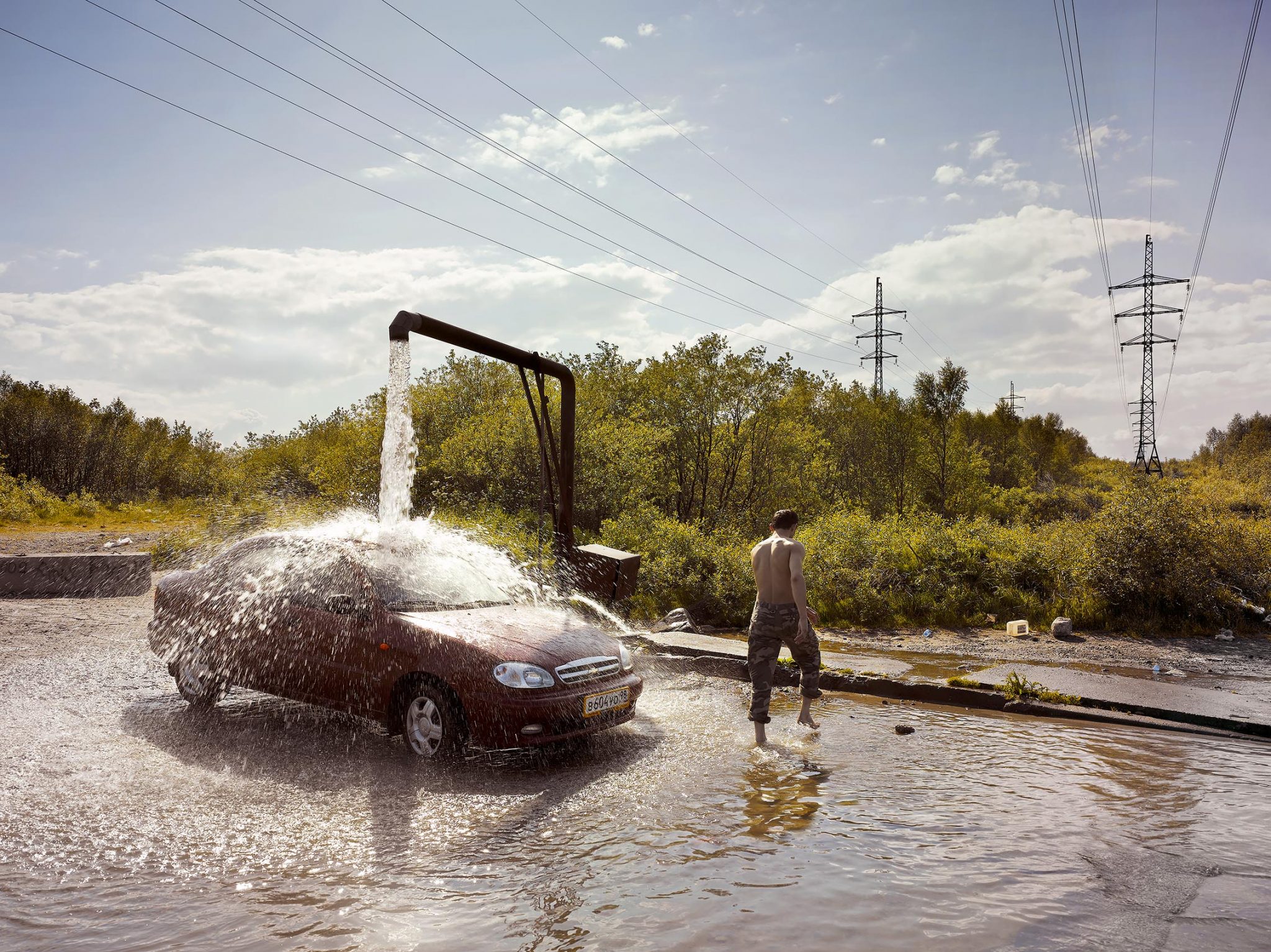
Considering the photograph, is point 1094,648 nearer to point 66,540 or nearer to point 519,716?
point 519,716

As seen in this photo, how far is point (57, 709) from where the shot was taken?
24.5ft

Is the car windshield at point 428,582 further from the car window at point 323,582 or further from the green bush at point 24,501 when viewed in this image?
the green bush at point 24,501

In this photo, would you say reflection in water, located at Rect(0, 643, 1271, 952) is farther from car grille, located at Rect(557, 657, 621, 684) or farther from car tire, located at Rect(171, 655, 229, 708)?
car grille, located at Rect(557, 657, 621, 684)

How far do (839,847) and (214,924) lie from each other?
130 inches

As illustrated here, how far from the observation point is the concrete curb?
7566mm

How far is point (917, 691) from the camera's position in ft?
29.0

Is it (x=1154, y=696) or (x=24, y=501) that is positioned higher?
(x=24, y=501)

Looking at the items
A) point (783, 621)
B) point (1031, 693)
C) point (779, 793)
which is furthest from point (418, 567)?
point (1031, 693)

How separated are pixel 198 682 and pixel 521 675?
11.9 feet

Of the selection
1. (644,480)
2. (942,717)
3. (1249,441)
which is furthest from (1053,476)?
(942,717)

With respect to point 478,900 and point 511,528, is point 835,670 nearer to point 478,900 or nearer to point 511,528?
point 478,900

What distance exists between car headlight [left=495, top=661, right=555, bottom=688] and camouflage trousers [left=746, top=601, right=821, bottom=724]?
2.16 metres

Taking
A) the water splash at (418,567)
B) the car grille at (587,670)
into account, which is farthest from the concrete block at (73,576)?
the car grille at (587,670)

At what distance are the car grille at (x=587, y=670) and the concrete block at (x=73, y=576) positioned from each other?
1294 centimetres
